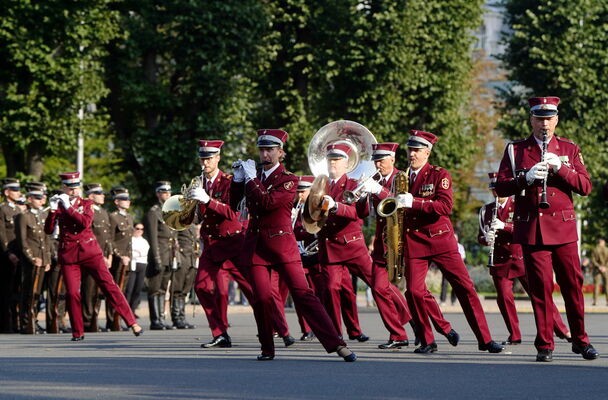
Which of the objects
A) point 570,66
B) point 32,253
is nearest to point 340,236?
point 32,253

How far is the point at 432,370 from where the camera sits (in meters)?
12.7

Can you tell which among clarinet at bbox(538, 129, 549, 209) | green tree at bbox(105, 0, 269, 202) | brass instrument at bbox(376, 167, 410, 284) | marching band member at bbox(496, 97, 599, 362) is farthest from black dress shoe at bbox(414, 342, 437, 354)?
green tree at bbox(105, 0, 269, 202)

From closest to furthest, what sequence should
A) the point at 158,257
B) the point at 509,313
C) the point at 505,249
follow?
the point at 509,313 → the point at 505,249 → the point at 158,257

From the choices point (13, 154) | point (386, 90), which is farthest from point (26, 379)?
point (386, 90)

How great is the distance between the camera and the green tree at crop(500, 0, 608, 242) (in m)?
42.1

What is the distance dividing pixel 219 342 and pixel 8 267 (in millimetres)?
6416

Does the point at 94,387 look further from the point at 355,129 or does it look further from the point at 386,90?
the point at 386,90

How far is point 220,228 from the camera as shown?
1636 centimetres

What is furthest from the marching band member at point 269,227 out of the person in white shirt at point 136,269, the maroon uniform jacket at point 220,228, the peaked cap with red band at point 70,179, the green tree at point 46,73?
the green tree at point 46,73

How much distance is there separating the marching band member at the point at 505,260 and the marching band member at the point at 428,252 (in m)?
1.86

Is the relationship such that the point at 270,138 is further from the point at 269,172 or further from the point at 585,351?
the point at 585,351

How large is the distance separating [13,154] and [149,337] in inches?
689

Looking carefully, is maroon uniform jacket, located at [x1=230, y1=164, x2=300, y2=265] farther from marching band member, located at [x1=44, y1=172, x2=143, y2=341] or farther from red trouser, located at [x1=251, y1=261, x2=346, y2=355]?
marching band member, located at [x1=44, y1=172, x2=143, y2=341]

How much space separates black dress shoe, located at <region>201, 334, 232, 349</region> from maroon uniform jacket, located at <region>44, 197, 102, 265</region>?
2.75 meters
